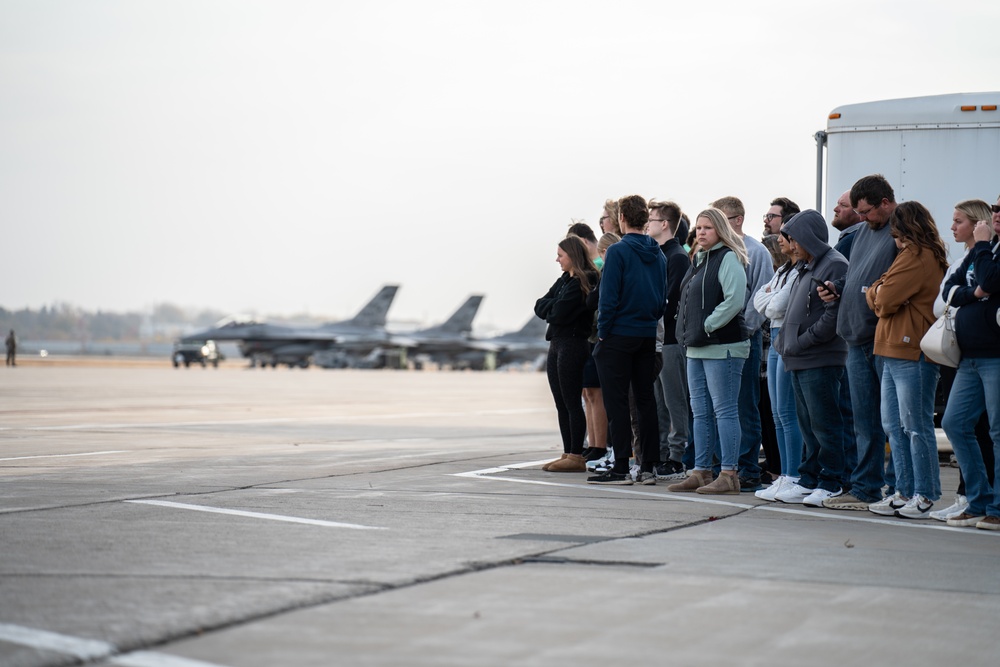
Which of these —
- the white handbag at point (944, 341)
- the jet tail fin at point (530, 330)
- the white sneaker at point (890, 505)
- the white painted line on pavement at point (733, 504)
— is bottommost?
the white painted line on pavement at point (733, 504)

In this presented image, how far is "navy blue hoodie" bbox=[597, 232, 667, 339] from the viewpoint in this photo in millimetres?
8773

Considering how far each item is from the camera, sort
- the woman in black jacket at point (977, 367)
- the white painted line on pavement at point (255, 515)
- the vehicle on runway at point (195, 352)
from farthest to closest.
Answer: the vehicle on runway at point (195, 352)
the woman in black jacket at point (977, 367)
the white painted line on pavement at point (255, 515)

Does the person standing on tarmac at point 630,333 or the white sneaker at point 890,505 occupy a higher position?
the person standing on tarmac at point 630,333

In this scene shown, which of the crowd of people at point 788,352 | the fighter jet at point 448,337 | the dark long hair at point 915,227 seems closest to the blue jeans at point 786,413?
the crowd of people at point 788,352

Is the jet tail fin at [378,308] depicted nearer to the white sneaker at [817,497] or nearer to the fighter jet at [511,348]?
the fighter jet at [511,348]

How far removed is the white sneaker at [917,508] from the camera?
7.21m

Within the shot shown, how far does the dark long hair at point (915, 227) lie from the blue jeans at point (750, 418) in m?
1.81

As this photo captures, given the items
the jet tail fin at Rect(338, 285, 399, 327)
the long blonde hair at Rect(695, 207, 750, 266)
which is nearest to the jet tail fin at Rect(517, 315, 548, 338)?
the jet tail fin at Rect(338, 285, 399, 327)

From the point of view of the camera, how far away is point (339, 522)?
21.0 ft

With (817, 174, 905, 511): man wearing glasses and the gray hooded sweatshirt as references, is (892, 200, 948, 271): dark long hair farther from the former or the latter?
the gray hooded sweatshirt

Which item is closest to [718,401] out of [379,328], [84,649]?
[84,649]

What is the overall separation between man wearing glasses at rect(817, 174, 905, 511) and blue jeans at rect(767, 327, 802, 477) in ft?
1.62

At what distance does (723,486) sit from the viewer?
8.38m

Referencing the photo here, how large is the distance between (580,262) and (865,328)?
280cm
